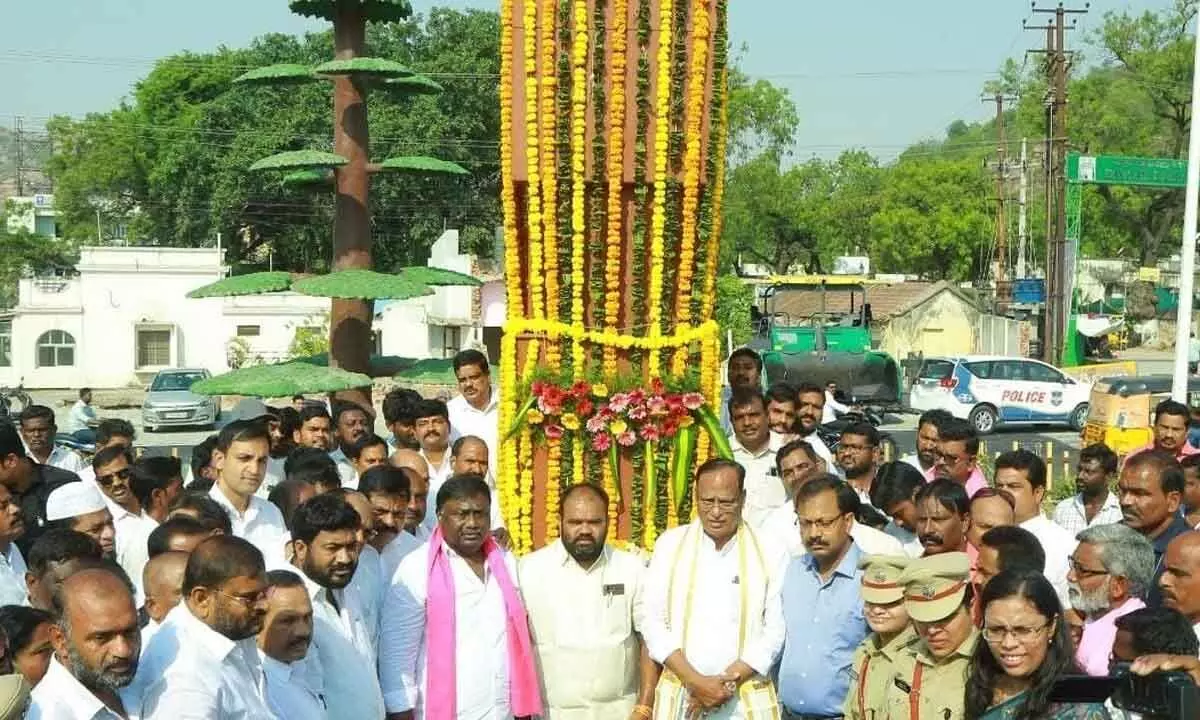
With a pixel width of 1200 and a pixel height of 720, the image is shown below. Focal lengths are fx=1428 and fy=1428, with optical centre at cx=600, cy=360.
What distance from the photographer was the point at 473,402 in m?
8.18

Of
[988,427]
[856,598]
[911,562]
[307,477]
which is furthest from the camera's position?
[988,427]

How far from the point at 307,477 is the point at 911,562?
264cm

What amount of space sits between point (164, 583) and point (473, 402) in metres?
3.74

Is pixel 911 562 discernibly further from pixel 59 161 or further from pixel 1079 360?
pixel 59 161

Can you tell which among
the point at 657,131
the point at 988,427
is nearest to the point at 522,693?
the point at 657,131

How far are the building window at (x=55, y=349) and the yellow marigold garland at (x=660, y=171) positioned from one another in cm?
3042

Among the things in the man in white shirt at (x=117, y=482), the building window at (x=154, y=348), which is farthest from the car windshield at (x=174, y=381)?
the man in white shirt at (x=117, y=482)

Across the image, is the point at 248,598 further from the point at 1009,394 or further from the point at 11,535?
the point at 1009,394

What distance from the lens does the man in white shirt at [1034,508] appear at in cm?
605

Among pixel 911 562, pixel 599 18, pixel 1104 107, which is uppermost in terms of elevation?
pixel 1104 107

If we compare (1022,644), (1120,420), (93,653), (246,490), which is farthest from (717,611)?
(1120,420)

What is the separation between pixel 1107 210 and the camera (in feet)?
156

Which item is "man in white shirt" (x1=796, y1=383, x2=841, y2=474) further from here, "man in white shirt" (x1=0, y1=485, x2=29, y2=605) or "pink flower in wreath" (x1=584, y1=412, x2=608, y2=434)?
"man in white shirt" (x1=0, y1=485, x2=29, y2=605)

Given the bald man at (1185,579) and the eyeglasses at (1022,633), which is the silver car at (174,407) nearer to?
the bald man at (1185,579)
